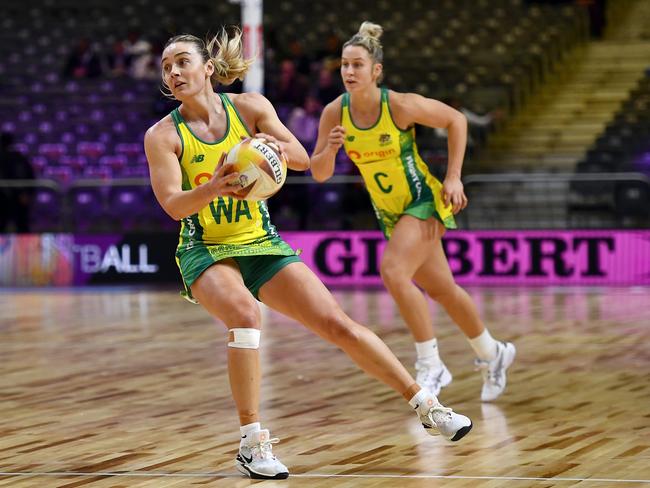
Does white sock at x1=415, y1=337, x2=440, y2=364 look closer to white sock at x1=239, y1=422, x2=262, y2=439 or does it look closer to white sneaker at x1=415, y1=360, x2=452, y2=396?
white sneaker at x1=415, y1=360, x2=452, y2=396

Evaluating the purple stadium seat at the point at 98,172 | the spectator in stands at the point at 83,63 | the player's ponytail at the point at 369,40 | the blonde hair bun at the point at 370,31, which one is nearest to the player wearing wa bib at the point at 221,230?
the player's ponytail at the point at 369,40

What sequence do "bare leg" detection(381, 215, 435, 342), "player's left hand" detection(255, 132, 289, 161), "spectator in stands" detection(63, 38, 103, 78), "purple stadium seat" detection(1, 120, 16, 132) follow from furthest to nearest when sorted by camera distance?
"spectator in stands" detection(63, 38, 103, 78) → "purple stadium seat" detection(1, 120, 16, 132) → "bare leg" detection(381, 215, 435, 342) → "player's left hand" detection(255, 132, 289, 161)

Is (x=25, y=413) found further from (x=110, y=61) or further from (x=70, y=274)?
(x=110, y=61)

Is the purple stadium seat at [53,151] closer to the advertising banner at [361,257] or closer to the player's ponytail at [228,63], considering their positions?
the advertising banner at [361,257]

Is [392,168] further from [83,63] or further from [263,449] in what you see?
[83,63]

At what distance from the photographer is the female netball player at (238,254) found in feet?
17.2

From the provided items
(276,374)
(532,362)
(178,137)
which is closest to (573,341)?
(532,362)

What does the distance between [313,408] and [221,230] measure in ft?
6.06

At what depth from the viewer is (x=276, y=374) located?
842 cm

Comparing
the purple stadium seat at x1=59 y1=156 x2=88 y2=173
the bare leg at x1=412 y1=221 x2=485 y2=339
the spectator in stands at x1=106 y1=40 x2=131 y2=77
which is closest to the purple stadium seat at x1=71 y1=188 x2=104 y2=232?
the purple stadium seat at x1=59 y1=156 x2=88 y2=173

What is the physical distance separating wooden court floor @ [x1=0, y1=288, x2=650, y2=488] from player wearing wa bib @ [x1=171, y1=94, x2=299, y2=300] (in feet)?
2.78

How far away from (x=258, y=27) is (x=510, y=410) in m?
8.16

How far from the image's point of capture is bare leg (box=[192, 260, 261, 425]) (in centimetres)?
522

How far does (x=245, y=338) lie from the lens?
522cm
